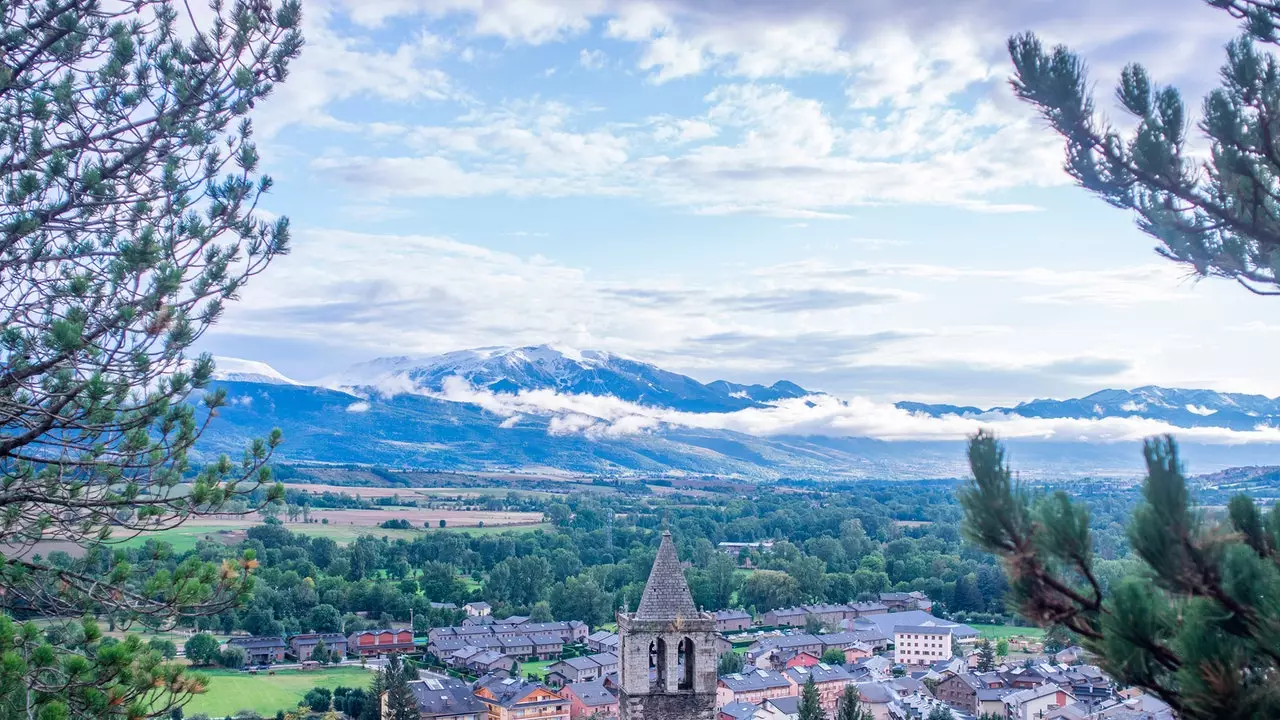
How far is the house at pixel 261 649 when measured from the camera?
61.4 m

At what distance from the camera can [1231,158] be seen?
788 cm

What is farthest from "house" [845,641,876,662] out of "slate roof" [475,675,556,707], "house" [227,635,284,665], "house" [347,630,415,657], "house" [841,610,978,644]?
"house" [227,635,284,665]

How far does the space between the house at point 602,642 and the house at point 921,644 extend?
18875 mm

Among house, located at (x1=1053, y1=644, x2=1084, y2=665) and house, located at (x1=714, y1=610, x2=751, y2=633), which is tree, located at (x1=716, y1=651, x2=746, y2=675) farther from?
house, located at (x1=1053, y1=644, x2=1084, y2=665)

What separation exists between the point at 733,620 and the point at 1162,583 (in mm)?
74772

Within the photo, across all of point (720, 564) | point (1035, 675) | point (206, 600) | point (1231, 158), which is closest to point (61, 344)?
point (206, 600)

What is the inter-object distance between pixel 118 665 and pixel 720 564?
82.1 m

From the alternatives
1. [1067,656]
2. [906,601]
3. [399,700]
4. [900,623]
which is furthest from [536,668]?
[906,601]

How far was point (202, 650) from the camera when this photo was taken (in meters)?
57.4

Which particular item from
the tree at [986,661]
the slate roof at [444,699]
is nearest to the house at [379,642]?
the slate roof at [444,699]

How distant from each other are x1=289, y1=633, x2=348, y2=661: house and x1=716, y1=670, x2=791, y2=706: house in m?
23.5

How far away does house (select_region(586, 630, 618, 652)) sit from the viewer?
69.1m

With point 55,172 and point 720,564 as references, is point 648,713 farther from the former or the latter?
point 720,564

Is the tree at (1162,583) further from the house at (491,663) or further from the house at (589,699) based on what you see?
the house at (491,663)
